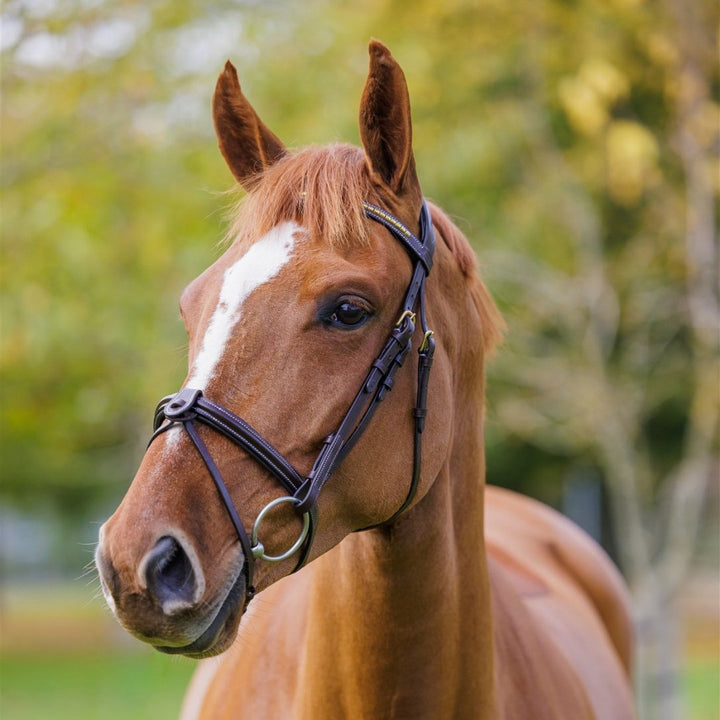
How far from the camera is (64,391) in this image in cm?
1363

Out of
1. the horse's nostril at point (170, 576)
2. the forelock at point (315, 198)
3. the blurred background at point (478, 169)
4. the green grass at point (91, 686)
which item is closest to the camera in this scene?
the horse's nostril at point (170, 576)

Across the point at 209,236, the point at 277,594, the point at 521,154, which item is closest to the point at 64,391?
the point at 209,236

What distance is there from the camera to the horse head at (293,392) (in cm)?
191

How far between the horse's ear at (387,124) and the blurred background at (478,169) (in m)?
4.06

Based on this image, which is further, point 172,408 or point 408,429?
point 408,429

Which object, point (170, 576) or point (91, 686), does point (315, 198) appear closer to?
point (170, 576)

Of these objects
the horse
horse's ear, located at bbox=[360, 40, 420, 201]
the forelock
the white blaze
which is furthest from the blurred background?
the white blaze

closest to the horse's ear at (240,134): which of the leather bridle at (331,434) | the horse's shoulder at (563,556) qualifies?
the leather bridle at (331,434)

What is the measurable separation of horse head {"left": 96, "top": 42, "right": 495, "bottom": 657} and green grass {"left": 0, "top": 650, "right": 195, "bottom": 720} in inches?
326

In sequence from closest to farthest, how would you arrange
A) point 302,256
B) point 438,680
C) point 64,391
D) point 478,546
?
point 302,256 < point 438,680 < point 478,546 < point 64,391

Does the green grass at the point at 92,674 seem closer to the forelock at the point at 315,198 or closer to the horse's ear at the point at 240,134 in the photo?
the horse's ear at the point at 240,134

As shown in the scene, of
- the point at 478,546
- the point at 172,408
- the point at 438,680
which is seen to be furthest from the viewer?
the point at 478,546

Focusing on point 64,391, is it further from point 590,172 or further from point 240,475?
point 240,475

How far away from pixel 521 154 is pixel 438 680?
679 cm
